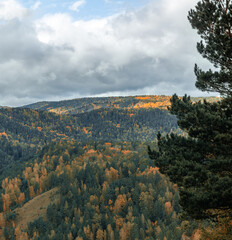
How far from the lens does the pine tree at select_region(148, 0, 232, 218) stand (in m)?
14.6

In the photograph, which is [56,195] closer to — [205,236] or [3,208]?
[3,208]

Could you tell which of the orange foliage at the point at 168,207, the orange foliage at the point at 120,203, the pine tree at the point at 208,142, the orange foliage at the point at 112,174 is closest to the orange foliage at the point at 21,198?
the orange foliage at the point at 112,174

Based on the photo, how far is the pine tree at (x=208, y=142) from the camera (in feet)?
48.0

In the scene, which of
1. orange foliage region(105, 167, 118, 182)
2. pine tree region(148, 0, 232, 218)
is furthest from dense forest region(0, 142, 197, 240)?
pine tree region(148, 0, 232, 218)

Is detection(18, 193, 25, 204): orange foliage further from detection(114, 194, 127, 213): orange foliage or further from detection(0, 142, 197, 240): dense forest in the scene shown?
detection(114, 194, 127, 213): orange foliage

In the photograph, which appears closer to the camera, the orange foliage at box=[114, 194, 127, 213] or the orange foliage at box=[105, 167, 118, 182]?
the orange foliage at box=[114, 194, 127, 213]

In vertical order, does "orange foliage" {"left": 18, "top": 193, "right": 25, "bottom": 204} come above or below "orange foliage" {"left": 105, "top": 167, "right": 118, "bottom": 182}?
below

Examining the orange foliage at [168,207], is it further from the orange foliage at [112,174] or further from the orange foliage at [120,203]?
the orange foliage at [112,174]

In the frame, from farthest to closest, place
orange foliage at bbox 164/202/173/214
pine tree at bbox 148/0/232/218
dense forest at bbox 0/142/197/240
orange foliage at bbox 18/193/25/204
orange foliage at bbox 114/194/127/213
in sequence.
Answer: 1. orange foliage at bbox 18/193/25/204
2. orange foliage at bbox 114/194/127/213
3. orange foliage at bbox 164/202/173/214
4. dense forest at bbox 0/142/197/240
5. pine tree at bbox 148/0/232/218

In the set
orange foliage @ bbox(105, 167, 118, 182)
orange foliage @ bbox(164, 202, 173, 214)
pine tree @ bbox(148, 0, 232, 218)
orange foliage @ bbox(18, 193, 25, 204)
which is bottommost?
orange foliage @ bbox(18, 193, 25, 204)

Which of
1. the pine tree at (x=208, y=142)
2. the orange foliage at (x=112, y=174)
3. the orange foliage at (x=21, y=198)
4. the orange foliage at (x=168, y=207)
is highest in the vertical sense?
the pine tree at (x=208, y=142)

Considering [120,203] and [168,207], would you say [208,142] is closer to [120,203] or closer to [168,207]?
[168,207]

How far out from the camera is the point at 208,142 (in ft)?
58.5

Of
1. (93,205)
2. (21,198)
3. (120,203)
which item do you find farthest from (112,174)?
(21,198)
